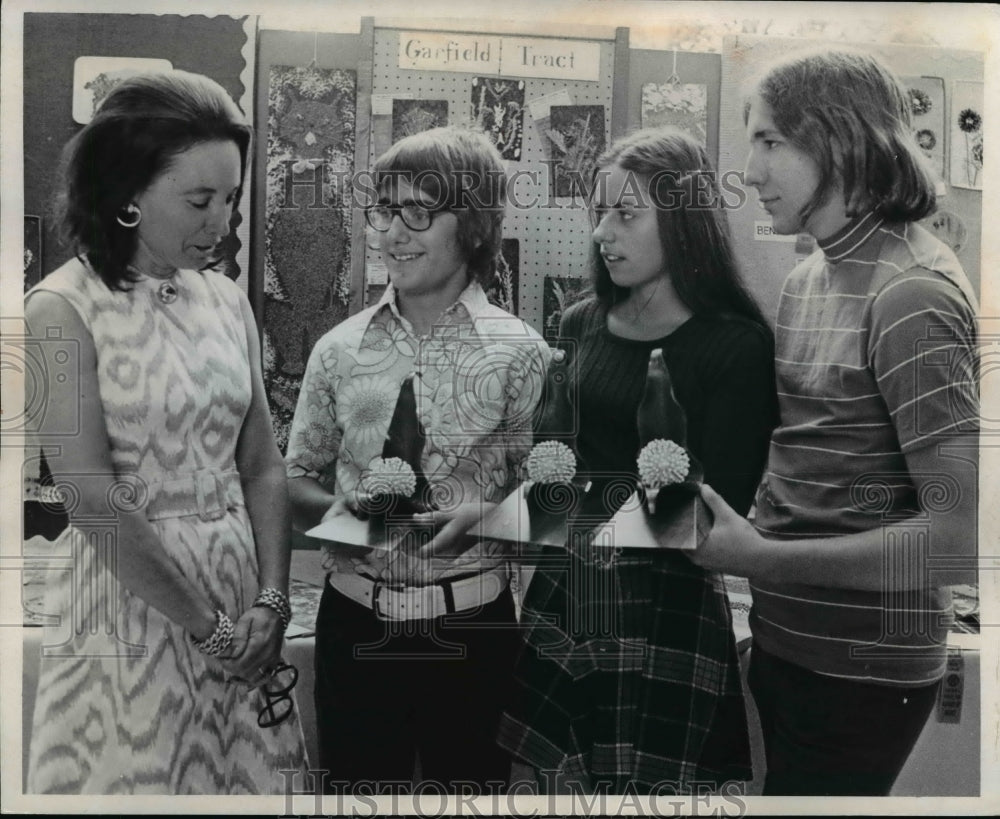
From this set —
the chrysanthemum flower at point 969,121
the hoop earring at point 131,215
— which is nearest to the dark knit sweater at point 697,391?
the chrysanthemum flower at point 969,121

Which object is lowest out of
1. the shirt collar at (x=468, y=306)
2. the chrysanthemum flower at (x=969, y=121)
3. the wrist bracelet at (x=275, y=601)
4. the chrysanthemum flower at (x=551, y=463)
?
the wrist bracelet at (x=275, y=601)

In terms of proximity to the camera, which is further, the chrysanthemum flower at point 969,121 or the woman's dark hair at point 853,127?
the chrysanthemum flower at point 969,121

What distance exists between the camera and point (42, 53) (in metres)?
2.36

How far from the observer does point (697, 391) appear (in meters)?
2.31

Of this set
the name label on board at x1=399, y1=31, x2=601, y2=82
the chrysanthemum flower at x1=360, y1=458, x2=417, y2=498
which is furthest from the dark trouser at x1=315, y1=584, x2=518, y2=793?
the name label on board at x1=399, y1=31, x2=601, y2=82

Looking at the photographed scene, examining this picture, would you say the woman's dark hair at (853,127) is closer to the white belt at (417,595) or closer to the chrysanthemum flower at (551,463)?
the chrysanthemum flower at (551,463)

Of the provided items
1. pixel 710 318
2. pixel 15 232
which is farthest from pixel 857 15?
pixel 15 232

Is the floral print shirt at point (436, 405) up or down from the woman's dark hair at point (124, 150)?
down

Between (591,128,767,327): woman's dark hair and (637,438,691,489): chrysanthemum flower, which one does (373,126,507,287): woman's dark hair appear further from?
(637,438,691,489): chrysanthemum flower

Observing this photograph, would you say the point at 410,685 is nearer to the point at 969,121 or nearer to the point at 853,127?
the point at 853,127

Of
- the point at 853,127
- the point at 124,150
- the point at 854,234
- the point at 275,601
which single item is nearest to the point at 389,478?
the point at 275,601

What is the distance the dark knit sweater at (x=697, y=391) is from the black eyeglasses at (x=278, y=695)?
32.0 inches

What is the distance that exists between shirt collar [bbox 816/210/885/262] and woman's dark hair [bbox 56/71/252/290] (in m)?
1.32

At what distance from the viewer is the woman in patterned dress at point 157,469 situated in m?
2.28
